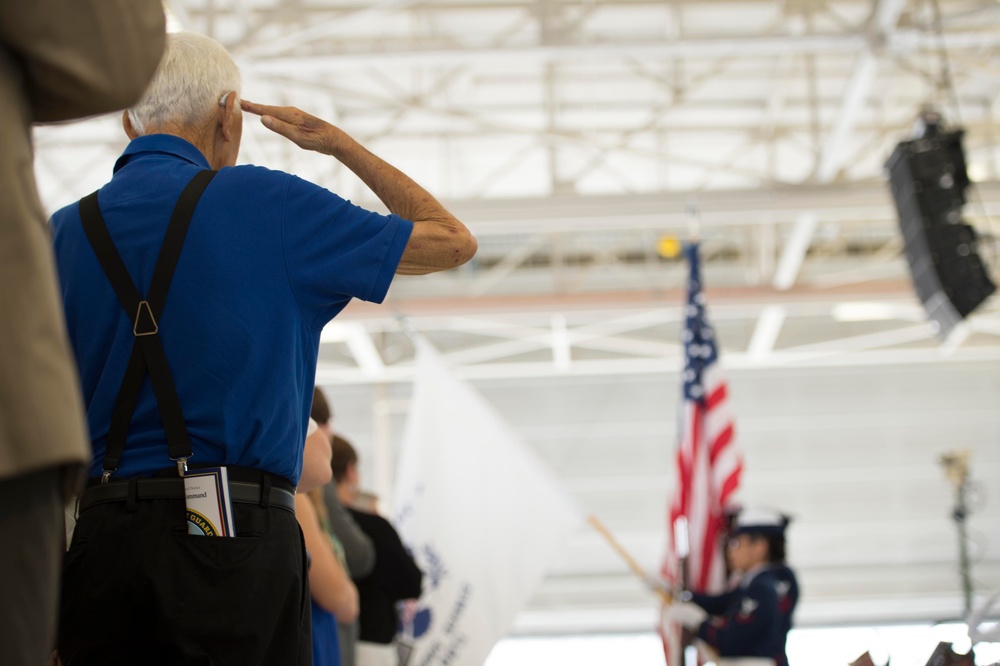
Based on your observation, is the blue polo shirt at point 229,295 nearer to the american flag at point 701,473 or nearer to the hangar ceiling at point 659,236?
the hangar ceiling at point 659,236

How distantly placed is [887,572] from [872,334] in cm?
308

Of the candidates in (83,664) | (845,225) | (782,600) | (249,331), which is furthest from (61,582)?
(845,225)

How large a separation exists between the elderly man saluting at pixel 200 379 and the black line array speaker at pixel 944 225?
Answer: 495cm

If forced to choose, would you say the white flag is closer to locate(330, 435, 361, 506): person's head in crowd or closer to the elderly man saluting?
locate(330, 435, 361, 506): person's head in crowd

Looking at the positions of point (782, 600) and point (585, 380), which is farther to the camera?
point (585, 380)

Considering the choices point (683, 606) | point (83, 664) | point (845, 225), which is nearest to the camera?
point (83, 664)

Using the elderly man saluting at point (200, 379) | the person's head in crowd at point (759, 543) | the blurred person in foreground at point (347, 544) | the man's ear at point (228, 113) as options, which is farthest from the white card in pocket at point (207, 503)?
the person's head in crowd at point (759, 543)

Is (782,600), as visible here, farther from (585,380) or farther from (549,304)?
(585,380)

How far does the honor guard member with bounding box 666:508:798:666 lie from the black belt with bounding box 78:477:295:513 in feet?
10.4

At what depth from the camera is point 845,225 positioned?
11625 mm

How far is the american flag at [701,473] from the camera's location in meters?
5.10

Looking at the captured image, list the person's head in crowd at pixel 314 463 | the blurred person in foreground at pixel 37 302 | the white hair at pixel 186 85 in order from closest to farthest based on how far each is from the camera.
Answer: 1. the blurred person in foreground at pixel 37 302
2. the white hair at pixel 186 85
3. the person's head in crowd at pixel 314 463

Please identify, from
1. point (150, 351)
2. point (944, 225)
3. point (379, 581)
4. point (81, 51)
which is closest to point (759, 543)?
point (379, 581)

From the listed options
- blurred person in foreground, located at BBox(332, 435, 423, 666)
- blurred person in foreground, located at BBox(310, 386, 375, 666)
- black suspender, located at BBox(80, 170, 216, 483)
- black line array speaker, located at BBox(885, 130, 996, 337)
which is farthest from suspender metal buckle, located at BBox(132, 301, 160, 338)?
black line array speaker, located at BBox(885, 130, 996, 337)
